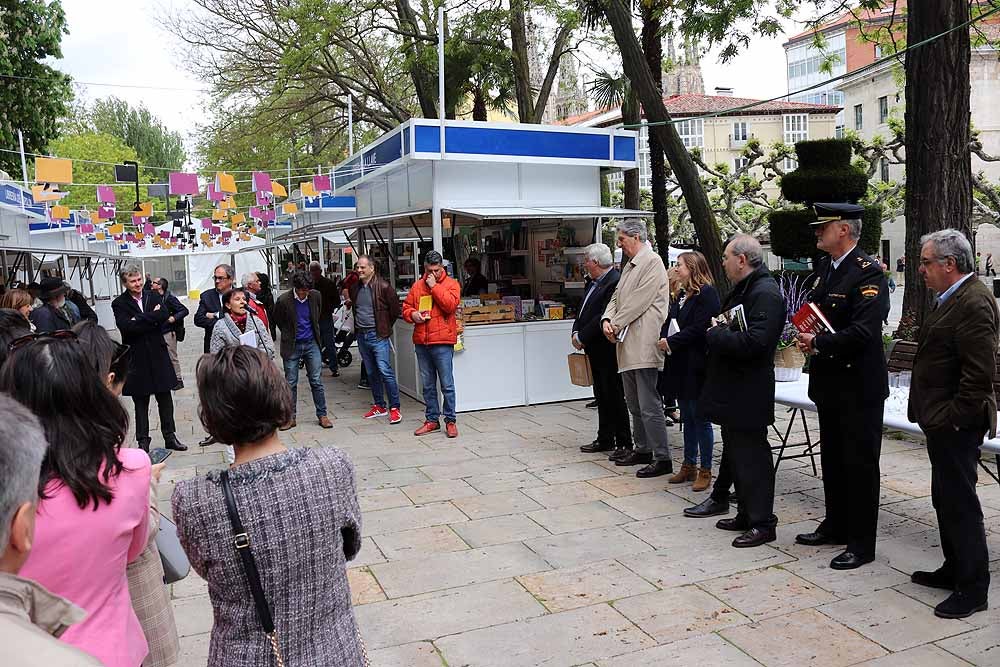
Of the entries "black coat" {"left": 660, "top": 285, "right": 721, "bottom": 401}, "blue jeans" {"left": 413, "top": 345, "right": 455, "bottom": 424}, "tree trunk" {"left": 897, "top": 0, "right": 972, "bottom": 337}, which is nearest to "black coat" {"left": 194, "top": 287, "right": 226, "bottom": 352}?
"blue jeans" {"left": 413, "top": 345, "right": 455, "bottom": 424}

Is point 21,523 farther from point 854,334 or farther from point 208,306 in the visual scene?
point 208,306

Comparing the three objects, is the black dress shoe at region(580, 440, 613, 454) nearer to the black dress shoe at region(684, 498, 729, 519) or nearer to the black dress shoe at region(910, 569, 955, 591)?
the black dress shoe at region(684, 498, 729, 519)

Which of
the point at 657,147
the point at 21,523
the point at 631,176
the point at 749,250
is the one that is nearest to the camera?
the point at 21,523

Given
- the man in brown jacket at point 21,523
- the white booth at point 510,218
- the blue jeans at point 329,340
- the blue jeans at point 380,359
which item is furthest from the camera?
the blue jeans at point 329,340

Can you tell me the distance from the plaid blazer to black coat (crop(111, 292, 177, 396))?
5.61 metres

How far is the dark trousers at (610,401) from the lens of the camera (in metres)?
6.98

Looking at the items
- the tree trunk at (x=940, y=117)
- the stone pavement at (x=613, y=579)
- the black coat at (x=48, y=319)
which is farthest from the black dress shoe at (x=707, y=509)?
the black coat at (x=48, y=319)

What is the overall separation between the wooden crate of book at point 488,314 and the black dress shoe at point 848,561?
538 cm

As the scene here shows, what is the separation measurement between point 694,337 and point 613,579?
79.5 inches

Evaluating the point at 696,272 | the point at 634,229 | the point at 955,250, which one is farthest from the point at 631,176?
the point at 955,250

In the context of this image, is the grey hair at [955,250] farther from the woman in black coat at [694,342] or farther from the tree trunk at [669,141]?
the tree trunk at [669,141]

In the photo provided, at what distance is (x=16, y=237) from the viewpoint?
16.7 m

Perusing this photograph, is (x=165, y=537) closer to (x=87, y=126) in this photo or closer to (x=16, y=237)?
(x=16, y=237)

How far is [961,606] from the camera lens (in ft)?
12.3
